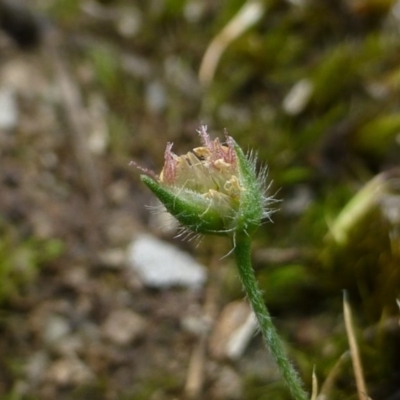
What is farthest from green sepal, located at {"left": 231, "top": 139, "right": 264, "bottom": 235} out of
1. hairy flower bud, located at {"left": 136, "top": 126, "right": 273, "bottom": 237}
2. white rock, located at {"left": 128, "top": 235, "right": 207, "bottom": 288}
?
white rock, located at {"left": 128, "top": 235, "right": 207, "bottom": 288}

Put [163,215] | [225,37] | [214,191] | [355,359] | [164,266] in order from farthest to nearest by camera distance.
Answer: [225,37] < [163,215] < [164,266] < [355,359] < [214,191]

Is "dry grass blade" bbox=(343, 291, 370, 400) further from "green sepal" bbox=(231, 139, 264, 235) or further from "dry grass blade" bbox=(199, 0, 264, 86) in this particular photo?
"dry grass blade" bbox=(199, 0, 264, 86)

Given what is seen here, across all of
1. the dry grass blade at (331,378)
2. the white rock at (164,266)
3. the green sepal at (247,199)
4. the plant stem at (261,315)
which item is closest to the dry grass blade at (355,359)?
Result: the dry grass blade at (331,378)

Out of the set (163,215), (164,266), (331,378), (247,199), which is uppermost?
(163,215)

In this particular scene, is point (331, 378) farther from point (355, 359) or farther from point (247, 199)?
point (247, 199)

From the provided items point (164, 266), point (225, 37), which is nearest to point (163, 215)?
point (164, 266)

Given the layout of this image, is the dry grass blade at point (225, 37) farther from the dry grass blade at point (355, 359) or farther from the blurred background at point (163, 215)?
the dry grass blade at point (355, 359)

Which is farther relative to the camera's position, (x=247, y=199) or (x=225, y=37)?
(x=225, y=37)
